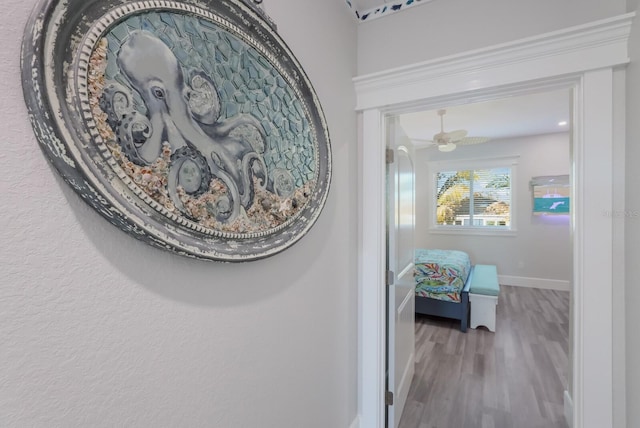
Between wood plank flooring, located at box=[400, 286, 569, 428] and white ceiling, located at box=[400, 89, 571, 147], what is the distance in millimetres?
2555

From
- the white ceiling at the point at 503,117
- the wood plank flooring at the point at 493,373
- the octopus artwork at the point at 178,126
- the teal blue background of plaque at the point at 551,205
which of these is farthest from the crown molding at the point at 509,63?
the teal blue background of plaque at the point at 551,205

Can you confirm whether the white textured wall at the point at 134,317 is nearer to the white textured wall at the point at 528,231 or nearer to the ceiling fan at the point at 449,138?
the ceiling fan at the point at 449,138

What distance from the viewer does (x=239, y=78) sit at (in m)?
0.81

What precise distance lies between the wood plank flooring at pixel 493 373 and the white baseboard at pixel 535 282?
1.11m

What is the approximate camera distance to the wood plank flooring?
195cm

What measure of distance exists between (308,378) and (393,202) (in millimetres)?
1075

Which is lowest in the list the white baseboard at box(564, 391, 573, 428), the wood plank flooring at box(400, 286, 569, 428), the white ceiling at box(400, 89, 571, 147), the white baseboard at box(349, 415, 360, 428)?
the wood plank flooring at box(400, 286, 569, 428)

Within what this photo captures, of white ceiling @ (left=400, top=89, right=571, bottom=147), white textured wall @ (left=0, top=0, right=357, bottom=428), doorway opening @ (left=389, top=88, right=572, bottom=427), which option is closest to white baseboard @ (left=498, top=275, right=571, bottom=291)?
doorway opening @ (left=389, top=88, right=572, bottom=427)

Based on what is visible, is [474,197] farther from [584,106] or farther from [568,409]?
[584,106]

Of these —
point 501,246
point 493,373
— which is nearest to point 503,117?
point 501,246

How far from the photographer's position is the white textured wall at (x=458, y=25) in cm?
119

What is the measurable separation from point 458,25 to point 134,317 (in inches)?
70.0

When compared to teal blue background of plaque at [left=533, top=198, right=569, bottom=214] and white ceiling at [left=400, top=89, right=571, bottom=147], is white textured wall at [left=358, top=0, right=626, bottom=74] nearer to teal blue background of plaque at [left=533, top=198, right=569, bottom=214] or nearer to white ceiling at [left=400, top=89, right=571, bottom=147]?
white ceiling at [left=400, top=89, right=571, bottom=147]

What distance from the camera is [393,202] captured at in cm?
171
